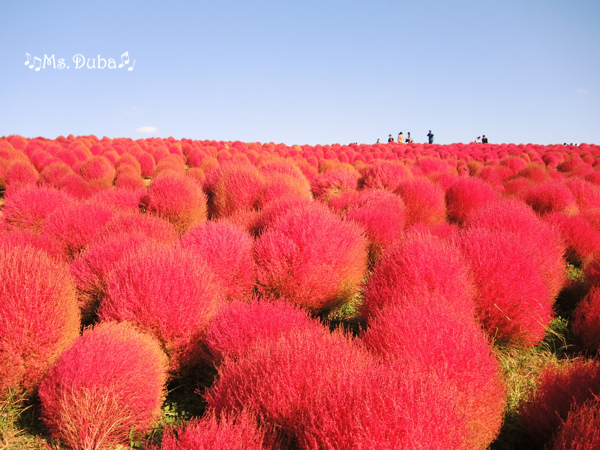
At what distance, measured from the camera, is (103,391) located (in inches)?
108

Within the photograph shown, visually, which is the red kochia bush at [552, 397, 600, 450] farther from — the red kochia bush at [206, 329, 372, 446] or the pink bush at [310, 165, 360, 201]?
the pink bush at [310, 165, 360, 201]

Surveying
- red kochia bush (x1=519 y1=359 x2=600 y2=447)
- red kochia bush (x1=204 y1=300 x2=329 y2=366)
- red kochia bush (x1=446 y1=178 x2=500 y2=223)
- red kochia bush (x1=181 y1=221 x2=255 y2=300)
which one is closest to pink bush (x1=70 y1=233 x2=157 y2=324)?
red kochia bush (x1=181 y1=221 x2=255 y2=300)

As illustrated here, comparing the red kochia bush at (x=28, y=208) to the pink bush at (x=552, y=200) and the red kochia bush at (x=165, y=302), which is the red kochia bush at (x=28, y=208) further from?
the pink bush at (x=552, y=200)

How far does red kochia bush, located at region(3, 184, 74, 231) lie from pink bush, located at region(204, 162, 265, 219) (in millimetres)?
2598

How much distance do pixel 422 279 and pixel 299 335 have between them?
1.58 metres

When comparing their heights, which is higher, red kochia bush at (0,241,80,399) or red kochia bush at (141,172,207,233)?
red kochia bush at (141,172,207,233)

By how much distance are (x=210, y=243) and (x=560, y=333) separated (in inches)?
162

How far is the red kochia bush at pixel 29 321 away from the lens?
9.98 feet

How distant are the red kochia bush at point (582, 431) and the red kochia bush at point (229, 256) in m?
3.10

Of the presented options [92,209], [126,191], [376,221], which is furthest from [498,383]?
[126,191]

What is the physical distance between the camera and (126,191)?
297 inches

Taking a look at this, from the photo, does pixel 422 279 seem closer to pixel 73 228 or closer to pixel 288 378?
pixel 288 378

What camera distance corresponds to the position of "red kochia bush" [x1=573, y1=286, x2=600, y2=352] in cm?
406

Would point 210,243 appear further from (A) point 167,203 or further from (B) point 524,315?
(B) point 524,315
